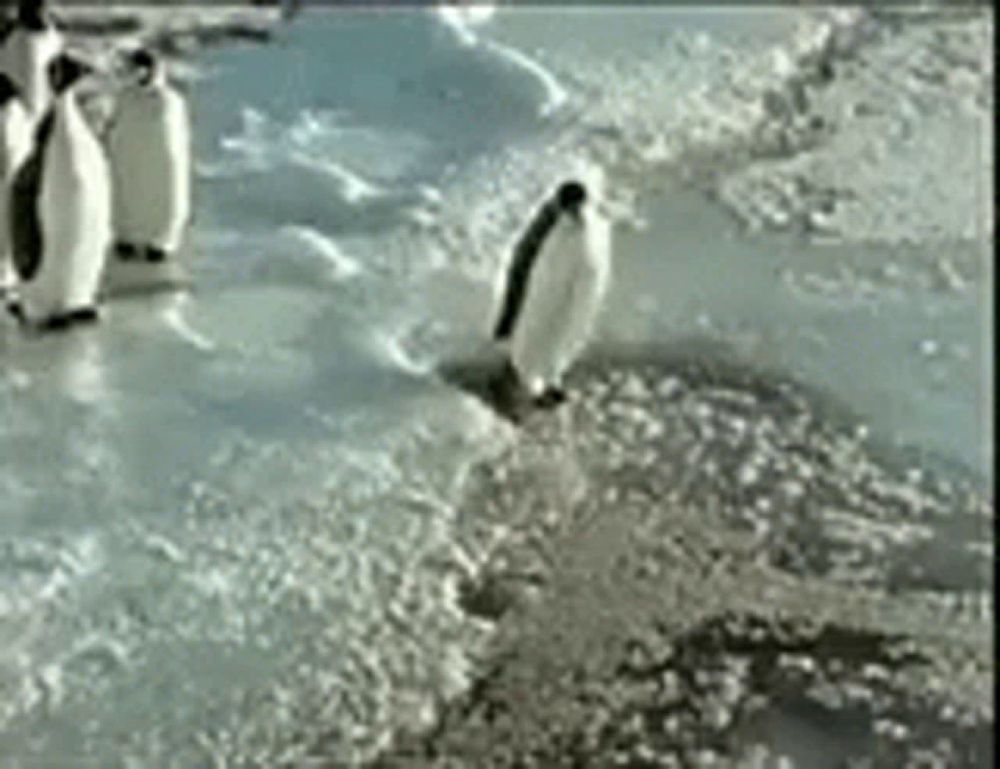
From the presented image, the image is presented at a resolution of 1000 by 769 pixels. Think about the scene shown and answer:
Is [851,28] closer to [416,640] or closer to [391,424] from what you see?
[391,424]

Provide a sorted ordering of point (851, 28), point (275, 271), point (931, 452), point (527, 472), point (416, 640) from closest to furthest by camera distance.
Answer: point (416, 640) < point (527, 472) < point (931, 452) < point (275, 271) < point (851, 28)

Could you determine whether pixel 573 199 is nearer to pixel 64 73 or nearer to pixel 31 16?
pixel 64 73

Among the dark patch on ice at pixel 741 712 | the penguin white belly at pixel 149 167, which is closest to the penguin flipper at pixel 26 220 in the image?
the penguin white belly at pixel 149 167

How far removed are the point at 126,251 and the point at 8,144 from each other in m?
0.72

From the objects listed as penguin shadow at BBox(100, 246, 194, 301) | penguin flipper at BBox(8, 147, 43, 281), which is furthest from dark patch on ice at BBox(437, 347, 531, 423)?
penguin flipper at BBox(8, 147, 43, 281)

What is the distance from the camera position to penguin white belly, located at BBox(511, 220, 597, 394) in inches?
269

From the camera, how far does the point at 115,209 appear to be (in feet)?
24.4

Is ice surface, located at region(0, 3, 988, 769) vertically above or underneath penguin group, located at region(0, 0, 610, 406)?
underneath

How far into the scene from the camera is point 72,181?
21.9 ft

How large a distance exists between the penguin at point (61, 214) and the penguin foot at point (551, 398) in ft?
4.93

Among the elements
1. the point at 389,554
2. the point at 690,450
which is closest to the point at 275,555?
the point at 389,554

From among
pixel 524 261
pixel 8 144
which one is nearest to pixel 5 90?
pixel 8 144

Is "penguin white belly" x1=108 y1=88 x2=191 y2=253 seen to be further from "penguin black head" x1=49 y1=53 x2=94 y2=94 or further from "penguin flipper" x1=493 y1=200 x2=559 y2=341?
"penguin flipper" x1=493 y1=200 x2=559 y2=341

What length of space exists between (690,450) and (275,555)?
5.05 ft
